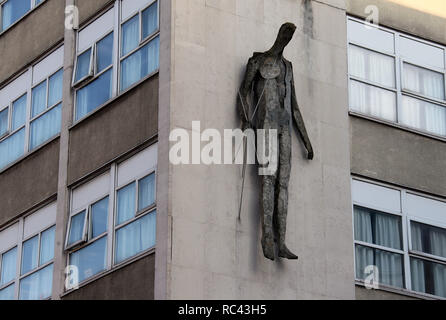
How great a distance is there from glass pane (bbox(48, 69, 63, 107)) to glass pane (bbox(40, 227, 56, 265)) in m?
2.94

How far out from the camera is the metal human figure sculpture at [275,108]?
27.0 m

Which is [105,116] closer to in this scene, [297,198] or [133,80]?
[133,80]

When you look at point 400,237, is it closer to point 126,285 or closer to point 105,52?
point 126,285

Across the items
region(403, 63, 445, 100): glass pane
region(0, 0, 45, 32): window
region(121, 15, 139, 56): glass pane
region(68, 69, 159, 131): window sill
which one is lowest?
region(68, 69, 159, 131): window sill

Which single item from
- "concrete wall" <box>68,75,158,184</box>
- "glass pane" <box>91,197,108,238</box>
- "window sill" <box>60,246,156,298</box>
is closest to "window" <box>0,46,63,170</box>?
"concrete wall" <box>68,75,158,184</box>

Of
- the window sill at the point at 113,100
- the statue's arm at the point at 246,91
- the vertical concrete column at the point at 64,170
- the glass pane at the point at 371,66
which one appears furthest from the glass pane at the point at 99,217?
the glass pane at the point at 371,66

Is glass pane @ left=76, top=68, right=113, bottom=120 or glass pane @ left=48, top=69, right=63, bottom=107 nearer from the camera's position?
glass pane @ left=76, top=68, right=113, bottom=120

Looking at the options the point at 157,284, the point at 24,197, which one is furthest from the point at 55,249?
the point at 157,284

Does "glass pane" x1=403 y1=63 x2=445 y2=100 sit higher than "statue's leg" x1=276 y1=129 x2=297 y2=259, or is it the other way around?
"glass pane" x1=403 y1=63 x2=445 y2=100

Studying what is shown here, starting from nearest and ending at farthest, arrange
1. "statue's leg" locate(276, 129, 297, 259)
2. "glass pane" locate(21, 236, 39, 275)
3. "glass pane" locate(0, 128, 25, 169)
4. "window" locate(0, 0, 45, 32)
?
"statue's leg" locate(276, 129, 297, 259) → "glass pane" locate(21, 236, 39, 275) → "glass pane" locate(0, 128, 25, 169) → "window" locate(0, 0, 45, 32)

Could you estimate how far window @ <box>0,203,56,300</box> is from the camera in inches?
1192

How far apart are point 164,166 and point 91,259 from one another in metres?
3.09

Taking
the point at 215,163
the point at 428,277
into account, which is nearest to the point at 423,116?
the point at 428,277

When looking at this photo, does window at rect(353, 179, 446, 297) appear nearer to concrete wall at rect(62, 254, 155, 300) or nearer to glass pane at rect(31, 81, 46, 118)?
concrete wall at rect(62, 254, 155, 300)
